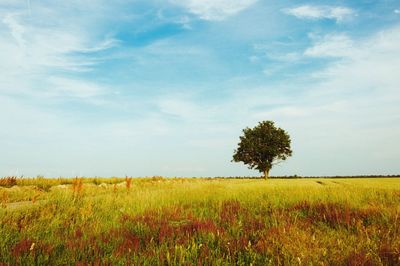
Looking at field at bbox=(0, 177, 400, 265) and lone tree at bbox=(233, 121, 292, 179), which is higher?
lone tree at bbox=(233, 121, 292, 179)

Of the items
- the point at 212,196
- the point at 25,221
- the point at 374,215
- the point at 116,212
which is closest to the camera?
the point at 25,221

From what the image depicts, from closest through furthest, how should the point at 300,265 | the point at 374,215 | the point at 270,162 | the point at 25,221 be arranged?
the point at 300,265 → the point at 25,221 → the point at 374,215 → the point at 270,162

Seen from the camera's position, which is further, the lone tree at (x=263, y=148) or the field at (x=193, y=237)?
the lone tree at (x=263, y=148)

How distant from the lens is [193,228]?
594 centimetres

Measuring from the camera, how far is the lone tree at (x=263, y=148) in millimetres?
55562

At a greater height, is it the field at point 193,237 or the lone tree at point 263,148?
the lone tree at point 263,148

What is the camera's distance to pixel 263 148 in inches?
2162

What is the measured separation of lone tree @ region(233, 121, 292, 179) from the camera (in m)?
55.6

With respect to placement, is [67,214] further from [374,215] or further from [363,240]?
[374,215]

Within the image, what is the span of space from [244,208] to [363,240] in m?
3.76

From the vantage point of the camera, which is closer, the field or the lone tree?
the field

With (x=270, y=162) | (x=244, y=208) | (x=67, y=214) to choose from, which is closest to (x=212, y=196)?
(x=244, y=208)

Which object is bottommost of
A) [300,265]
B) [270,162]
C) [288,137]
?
[300,265]

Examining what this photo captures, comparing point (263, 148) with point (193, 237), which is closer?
point (193, 237)
